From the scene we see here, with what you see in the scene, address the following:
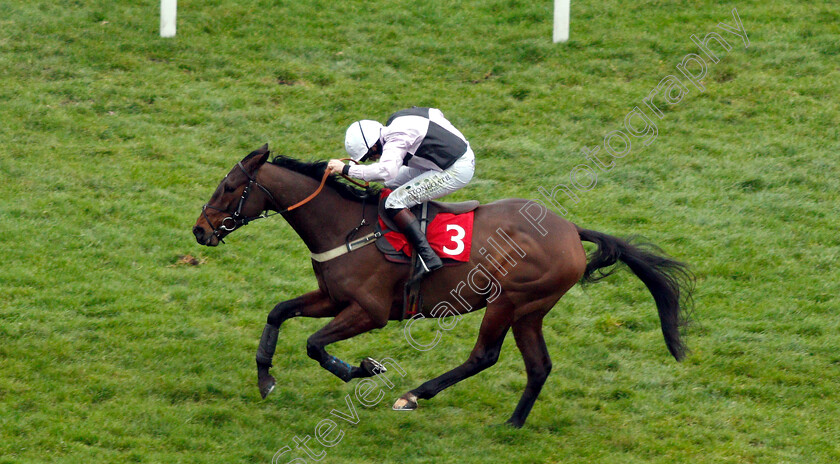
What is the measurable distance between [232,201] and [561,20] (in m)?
7.75

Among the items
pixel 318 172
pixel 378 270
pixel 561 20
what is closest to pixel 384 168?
pixel 318 172

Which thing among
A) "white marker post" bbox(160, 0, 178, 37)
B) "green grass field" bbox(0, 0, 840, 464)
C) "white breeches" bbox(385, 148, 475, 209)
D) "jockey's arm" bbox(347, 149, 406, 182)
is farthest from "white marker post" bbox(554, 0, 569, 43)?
"jockey's arm" bbox(347, 149, 406, 182)

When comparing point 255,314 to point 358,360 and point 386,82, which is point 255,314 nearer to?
point 358,360

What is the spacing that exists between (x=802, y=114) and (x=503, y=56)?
3.98 meters

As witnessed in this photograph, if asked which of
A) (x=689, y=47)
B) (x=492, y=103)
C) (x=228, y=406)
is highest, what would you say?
(x=689, y=47)

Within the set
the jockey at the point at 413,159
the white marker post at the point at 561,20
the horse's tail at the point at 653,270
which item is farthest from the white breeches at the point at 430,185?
the white marker post at the point at 561,20

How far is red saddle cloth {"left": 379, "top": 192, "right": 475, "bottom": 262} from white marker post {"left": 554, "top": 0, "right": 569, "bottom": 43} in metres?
7.12

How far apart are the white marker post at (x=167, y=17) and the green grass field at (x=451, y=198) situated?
0.68 ft

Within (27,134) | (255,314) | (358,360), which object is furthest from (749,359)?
(27,134)

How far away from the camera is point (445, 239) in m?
6.22

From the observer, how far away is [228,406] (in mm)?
6336

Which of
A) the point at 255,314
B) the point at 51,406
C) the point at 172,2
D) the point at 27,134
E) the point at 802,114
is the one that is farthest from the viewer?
the point at 172,2

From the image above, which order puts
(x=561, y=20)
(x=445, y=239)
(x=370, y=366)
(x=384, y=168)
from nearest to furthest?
(x=384, y=168) → (x=445, y=239) → (x=370, y=366) → (x=561, y=20)

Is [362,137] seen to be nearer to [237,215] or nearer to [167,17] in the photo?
[237,215]
